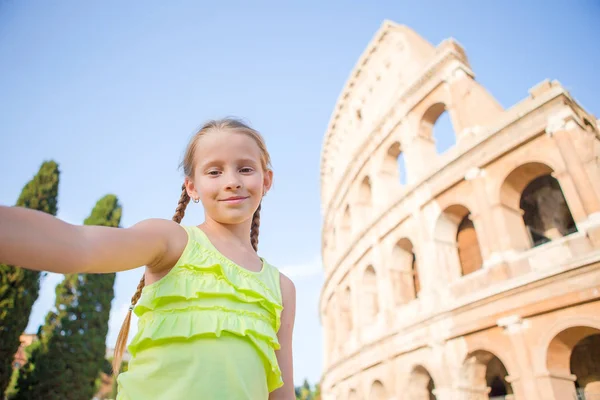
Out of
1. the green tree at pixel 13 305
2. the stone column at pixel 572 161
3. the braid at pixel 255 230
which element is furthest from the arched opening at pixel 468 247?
the green tree at pixel 13 305

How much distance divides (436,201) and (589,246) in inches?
162

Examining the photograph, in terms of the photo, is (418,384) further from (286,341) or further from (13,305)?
(13,305)

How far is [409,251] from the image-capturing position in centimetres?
1284

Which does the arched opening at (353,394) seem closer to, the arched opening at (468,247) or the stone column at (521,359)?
the arched opening at (468,247)

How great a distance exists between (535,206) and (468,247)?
2680mm

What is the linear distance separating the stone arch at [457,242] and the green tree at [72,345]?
1425 cm

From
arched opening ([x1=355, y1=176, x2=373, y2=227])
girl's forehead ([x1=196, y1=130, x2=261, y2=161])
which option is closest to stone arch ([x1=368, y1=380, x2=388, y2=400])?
arched opening ([x1=355, y1=176, x2=373, y2=227])

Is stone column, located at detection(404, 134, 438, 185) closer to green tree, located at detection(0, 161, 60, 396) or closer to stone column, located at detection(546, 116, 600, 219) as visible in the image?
stone column, located at detection(546, 116, 600, 219)

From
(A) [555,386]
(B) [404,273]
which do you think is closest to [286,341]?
(A) [555,386]

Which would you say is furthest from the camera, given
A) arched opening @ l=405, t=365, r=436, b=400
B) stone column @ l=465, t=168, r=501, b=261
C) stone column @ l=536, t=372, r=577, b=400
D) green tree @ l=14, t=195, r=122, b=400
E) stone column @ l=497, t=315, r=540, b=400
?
green tree @ l=14, t=195, r=122, b=400

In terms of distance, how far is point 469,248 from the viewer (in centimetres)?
1114

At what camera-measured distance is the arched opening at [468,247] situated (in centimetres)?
1084

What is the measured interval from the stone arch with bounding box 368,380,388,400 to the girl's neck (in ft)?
41.0

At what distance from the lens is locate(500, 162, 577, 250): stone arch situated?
376 inches
